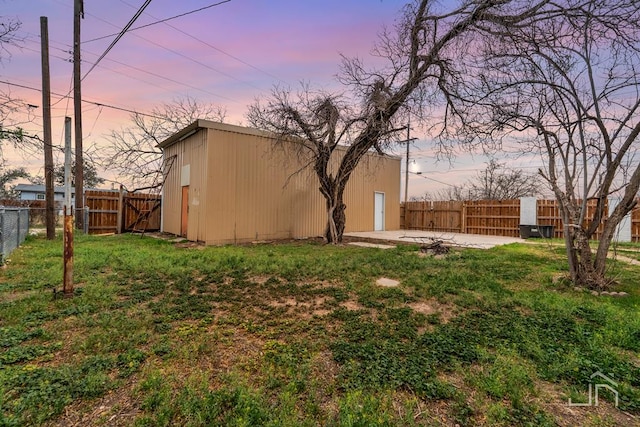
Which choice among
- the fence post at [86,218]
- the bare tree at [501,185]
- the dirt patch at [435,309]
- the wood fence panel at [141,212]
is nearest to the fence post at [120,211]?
the wood fence panel at [141,212]

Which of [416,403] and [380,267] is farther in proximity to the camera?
[380,267]

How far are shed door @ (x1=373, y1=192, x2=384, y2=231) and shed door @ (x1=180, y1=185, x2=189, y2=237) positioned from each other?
323 inches

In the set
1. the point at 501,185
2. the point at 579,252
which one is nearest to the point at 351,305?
the point at 579,252

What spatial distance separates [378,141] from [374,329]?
6965 mm

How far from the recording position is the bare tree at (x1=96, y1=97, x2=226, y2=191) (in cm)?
1588

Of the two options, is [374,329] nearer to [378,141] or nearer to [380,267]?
[380,267]

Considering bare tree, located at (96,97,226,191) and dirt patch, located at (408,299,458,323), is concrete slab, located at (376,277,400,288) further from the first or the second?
bare tree, located at (96,97,226,191)

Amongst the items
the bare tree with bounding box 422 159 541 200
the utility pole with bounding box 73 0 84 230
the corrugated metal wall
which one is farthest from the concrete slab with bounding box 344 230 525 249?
the bare tree with bounding box 422 159 541 200

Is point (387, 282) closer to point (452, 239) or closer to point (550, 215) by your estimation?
point (452, 239)

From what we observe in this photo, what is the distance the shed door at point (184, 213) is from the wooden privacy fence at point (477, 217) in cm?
1181

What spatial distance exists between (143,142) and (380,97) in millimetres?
14091

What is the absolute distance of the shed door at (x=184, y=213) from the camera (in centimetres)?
1044

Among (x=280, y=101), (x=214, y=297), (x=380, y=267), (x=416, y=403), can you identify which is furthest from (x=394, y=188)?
(x=416, y=403)

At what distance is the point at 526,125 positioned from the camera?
5.27m
